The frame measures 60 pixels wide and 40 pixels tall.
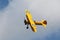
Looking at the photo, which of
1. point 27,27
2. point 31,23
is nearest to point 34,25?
point 31,23

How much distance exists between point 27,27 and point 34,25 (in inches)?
709

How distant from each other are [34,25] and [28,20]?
22.8ft

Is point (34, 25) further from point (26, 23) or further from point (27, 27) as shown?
point (27, 27)

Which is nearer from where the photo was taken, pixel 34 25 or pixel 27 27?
pixel 27 27

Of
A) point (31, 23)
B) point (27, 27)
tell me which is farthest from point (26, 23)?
point (27, 27)

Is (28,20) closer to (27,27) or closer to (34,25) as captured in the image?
(34,25)

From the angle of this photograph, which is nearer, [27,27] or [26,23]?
[27,27]

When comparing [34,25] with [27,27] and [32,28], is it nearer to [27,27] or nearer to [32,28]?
[32,28]

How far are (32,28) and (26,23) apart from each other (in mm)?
5807

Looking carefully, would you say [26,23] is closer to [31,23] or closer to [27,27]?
[31,23]

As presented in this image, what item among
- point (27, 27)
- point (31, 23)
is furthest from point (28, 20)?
point (27, 27)

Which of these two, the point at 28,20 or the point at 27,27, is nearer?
the point at 27,27

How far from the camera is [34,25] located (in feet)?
639

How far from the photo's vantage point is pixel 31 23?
196375mm
